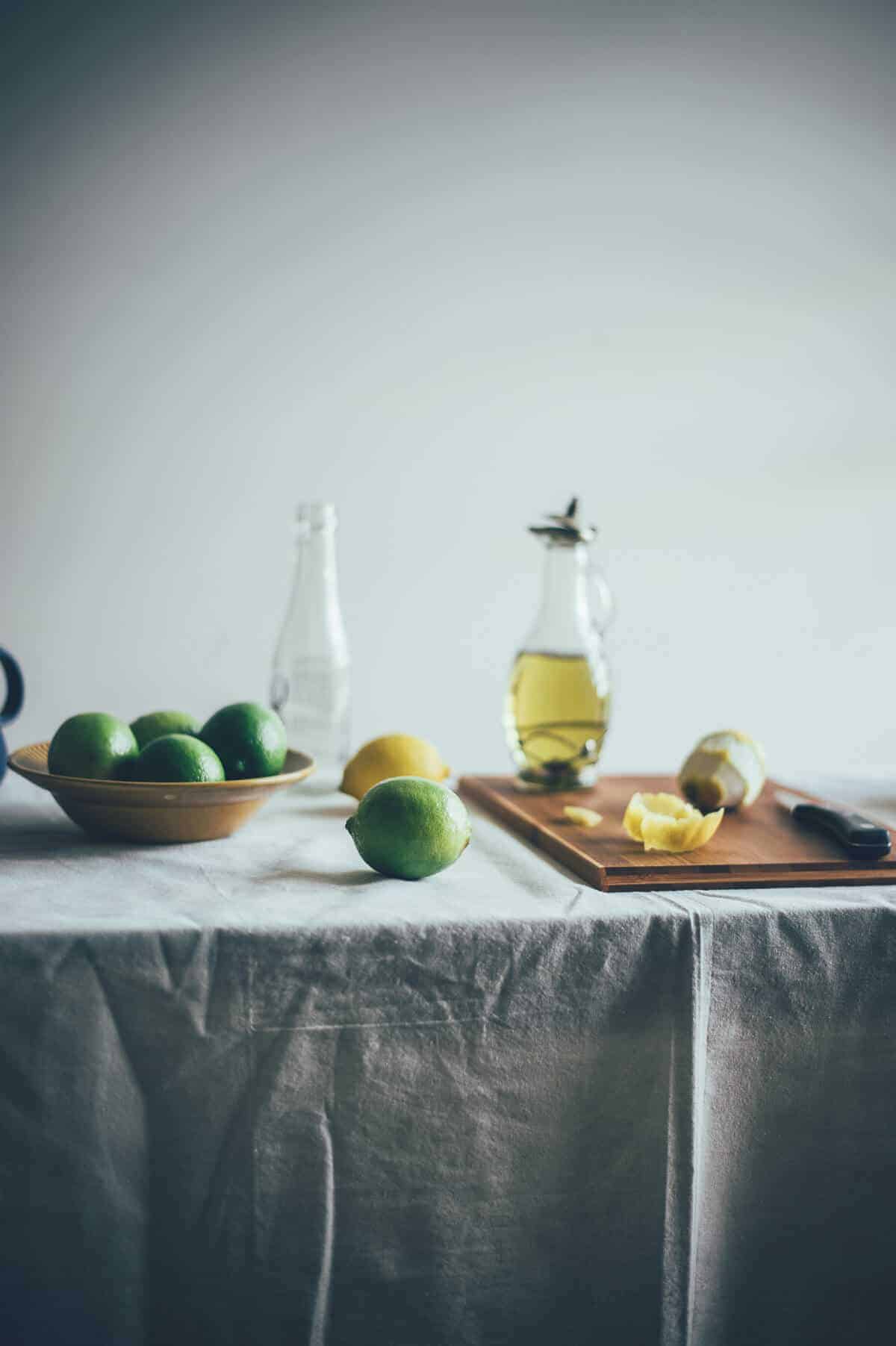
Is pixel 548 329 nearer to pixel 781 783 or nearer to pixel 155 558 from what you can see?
pixel 155 558

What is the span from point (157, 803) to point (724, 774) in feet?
1.85

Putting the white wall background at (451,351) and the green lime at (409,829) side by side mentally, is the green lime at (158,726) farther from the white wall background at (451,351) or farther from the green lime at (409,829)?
the white wall background at (451,351)

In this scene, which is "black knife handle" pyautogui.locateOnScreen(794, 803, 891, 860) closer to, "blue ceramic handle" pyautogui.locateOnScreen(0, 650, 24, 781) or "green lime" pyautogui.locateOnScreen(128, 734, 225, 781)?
"green lime" pyautogui.locateOnScreen(128, 734, 225, 781)

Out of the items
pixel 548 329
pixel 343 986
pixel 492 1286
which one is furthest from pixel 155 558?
pixel 492 1286

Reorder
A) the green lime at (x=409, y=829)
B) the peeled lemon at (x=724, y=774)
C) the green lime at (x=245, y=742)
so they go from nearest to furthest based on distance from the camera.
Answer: the green lime at (x=409, y=829)
the green lime at (x=245, y=742)
the peeled lemon at (x=724, y=774)

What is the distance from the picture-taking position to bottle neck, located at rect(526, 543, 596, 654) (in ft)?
4.00

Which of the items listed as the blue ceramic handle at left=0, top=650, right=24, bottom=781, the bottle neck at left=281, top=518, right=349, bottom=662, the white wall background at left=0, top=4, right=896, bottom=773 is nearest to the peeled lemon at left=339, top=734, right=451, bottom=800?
the bottle neck at left=281, top=518, right=349, bottom=662

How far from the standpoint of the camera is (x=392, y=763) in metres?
1.13

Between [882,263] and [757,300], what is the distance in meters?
0.26

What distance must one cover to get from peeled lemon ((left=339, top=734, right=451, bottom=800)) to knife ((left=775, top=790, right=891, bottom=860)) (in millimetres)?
365

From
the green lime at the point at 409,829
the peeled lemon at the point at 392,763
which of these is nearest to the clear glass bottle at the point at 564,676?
the peeled lemon at the point at 392,763

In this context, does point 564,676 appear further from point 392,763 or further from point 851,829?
point 851,829

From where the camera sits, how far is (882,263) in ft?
6.60

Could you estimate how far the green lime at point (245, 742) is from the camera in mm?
976
